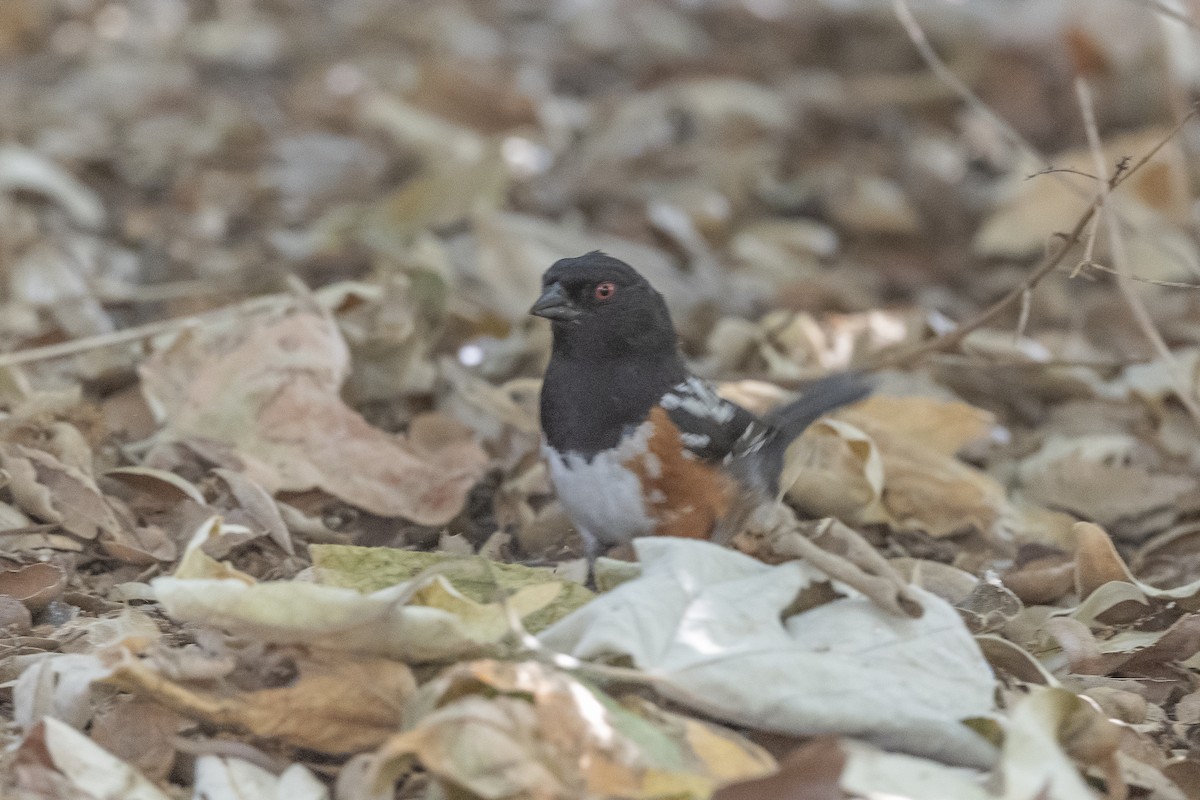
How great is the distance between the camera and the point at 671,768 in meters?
1.62

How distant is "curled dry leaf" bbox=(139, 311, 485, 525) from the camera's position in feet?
8.71

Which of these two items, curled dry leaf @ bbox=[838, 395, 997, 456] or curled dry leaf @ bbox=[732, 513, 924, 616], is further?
curled dry leaf @ bbox=[838, 395, 997, 456]

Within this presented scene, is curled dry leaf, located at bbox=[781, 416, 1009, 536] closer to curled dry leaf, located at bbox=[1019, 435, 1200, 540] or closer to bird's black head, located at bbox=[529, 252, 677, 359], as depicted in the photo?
curled dry leaf, located at bbox=[1019, 435, 1200, 540]

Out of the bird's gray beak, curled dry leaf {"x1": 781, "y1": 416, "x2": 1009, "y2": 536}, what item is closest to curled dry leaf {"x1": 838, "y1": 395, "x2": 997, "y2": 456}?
curled dry leaf {"x1": 781, "y1": 416, "x2": 1009, "y2": 536}

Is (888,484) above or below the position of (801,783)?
below

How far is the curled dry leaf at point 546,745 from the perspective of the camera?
1579 mm

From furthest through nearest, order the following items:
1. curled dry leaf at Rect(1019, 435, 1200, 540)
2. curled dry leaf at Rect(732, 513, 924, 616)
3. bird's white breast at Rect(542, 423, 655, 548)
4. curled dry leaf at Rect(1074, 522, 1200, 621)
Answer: curled dry leaf at Rect(1019, 435, 1200, 540), bird's white breast at Rect(542, 423, 655, 548), curled dry leaf at Rect(1074, 522, 1200, 621), curled dry leaf at Rect(732, 513, 924, 616)

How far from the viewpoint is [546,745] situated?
1621 millimetres

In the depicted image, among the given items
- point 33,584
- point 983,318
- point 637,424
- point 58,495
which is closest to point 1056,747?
point 637,424

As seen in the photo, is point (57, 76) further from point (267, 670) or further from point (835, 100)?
point (267, 670)

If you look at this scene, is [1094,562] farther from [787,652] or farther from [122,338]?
[122,338]

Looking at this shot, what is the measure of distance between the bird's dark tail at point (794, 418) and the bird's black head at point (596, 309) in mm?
287

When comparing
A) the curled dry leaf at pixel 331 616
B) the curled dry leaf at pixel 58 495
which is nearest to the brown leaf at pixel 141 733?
the curled dry leaf at pixel 331 616

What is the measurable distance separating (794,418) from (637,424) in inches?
14.6
